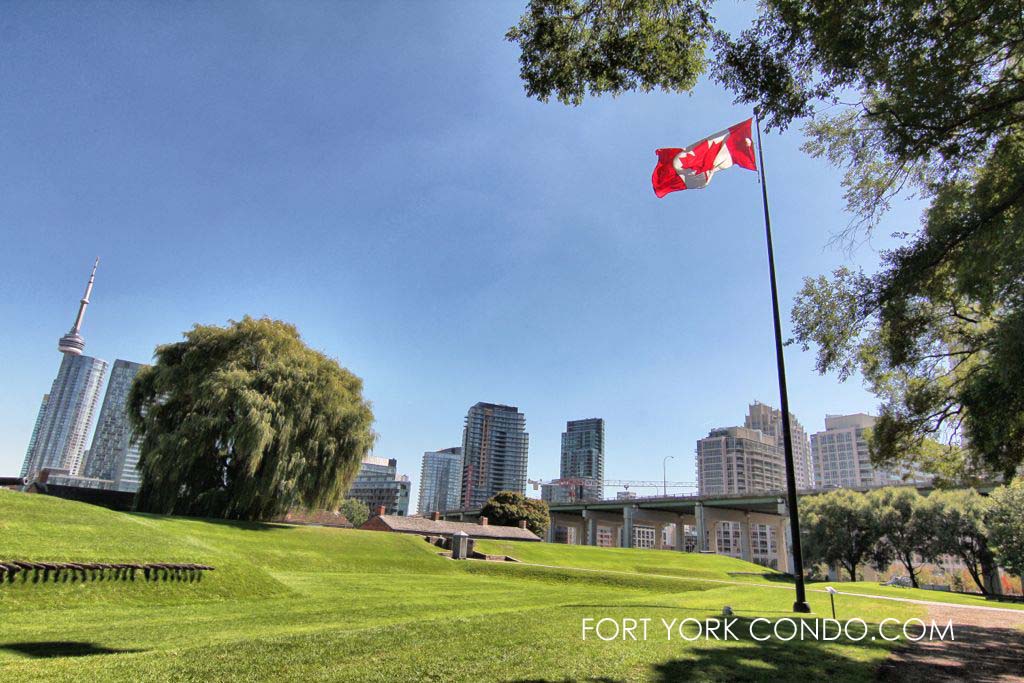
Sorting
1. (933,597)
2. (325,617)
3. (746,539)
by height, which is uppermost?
(746,539)

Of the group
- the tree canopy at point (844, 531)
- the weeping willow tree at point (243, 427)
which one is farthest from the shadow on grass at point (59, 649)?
the tree canopy at point (844, 531)

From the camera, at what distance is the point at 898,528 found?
49.0 m

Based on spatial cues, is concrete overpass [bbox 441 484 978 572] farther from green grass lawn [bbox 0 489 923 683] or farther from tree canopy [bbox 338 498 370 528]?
green grass lawn [bbox 0 489 923 683]

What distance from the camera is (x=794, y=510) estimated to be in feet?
47.7

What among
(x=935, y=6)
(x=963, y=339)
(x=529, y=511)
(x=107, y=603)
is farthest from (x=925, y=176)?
(x=529, y=511)

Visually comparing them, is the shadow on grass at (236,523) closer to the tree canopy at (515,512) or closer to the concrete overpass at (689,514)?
the tree canopy at (515,512)

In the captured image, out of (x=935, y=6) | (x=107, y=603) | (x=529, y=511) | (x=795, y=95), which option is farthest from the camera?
(x=529, y=511)

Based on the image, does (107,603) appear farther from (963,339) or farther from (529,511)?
(529,511)

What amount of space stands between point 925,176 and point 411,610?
1565cm

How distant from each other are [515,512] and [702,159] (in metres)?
62.9

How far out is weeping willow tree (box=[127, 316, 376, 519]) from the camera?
102 ft

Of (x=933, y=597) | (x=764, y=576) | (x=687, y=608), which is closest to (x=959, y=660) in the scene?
(x=687, y=608)

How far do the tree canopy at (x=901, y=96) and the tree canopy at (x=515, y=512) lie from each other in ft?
207

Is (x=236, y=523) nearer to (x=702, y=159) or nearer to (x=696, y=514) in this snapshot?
(x=702, y=159)
